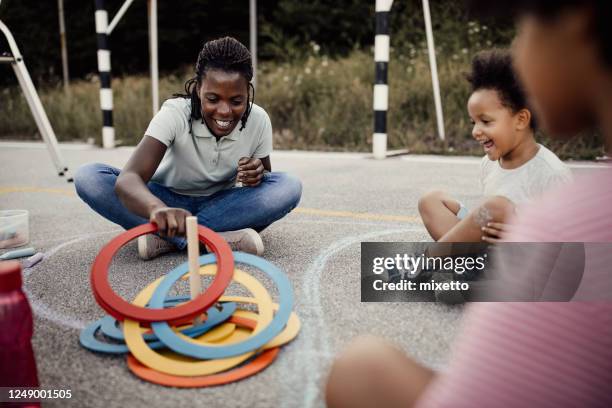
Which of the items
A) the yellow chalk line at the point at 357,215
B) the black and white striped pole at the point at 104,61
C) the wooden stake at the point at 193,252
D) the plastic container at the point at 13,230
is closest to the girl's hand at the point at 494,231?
the wooden stake at the point at 193,252

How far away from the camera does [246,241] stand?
88.6 inches

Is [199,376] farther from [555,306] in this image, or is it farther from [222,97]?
[222,97]

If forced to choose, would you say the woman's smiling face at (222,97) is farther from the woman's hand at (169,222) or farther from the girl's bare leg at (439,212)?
the girl's bare leg at (439,212)

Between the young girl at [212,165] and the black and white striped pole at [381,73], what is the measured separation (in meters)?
2.87

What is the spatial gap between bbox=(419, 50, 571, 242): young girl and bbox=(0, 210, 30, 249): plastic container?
181cm

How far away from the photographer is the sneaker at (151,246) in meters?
2.20

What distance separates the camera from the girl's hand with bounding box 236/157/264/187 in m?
2.26

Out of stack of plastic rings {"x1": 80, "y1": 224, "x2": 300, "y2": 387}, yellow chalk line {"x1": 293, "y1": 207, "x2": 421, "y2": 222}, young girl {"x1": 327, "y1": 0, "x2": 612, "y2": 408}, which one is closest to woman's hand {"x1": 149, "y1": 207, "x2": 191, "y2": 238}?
stack of plastic rings {"x1": 80, "y1": 224, "x2": 300, "y2": 387}

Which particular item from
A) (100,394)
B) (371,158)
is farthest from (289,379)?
(371,158)

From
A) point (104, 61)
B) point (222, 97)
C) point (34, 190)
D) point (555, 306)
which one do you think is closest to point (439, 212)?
point (222, 97)

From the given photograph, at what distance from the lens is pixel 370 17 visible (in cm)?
1156

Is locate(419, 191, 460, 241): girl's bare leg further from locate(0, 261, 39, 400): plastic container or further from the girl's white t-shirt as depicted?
locate(0, 261, 39, 400): plastic container

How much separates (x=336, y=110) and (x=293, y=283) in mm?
4955

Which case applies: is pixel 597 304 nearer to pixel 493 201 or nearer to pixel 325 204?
pixel 493 201
